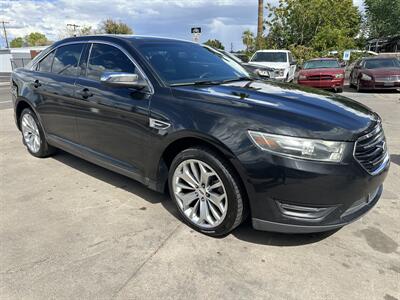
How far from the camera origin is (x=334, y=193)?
95.2 inches

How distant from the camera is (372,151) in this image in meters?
2.68

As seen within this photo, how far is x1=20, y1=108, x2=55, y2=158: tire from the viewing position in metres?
4.90

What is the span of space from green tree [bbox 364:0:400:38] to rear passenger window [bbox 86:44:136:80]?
5162cm

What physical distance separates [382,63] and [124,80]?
44.5ft

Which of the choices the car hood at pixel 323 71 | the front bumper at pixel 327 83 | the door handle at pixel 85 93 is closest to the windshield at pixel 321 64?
the car hood at pixel 323 71

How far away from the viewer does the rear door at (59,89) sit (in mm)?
4078

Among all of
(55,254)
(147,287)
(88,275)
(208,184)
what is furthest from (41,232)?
(208,184)

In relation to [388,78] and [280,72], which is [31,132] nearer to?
[280,72]

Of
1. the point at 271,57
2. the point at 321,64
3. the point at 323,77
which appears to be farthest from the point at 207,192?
the point at 321,64

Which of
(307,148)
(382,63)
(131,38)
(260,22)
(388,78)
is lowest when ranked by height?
(388,78)

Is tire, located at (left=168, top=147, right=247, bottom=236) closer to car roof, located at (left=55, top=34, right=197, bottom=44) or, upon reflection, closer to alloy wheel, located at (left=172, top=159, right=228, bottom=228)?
alloy wheel, located at (left=172, top=159, right=228, bottom=228)

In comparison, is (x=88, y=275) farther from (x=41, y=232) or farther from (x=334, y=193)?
(x=334, y=193)

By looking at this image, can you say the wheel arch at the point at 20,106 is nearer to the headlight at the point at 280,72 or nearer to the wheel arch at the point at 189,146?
the wheel arch at the point at 189,146

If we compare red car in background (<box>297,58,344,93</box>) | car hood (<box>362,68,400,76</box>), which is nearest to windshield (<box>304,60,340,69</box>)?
red car in background (<box>297,58,344,93</box>)
